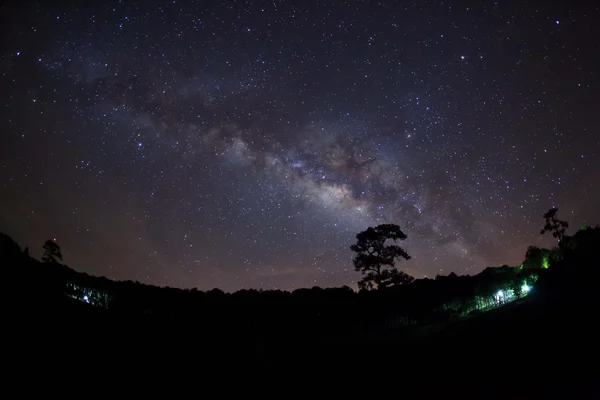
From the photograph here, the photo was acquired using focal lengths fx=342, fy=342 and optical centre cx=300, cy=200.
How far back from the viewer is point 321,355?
15.2 m

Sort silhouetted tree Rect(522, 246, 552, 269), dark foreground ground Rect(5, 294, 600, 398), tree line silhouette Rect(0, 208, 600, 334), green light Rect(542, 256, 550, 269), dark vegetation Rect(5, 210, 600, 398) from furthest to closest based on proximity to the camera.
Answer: silhouetted tree Rect(522, 246, 552, 269) < green light Rect(542, 256, 550, 269) < tree line silhouette Rect(0, 208, 600, 334) < dark vegetation Rect(5, 210, 600, 398) < dark foreground ground Rect(5, 294, 600, 398)

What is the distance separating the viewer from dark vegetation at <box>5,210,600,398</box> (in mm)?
11469

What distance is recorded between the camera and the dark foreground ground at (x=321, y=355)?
33.6 ft

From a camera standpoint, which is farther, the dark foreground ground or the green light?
the green light

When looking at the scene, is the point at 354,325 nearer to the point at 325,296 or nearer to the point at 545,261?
the point at 325,296

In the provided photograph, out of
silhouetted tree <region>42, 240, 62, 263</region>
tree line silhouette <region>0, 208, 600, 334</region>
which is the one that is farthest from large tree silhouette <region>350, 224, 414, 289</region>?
silhouetted tree <region>42, 240, 62, 263</region>

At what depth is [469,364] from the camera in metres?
12.9

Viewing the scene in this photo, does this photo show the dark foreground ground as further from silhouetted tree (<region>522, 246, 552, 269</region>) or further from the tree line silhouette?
silhouetted tree (<region>522, 246, 552, 269</region>)

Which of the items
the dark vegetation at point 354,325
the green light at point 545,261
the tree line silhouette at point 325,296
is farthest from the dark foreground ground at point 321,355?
the green light at point 545,261

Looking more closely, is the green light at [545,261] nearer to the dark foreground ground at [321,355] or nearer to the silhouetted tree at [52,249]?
the dark foreground ground at [321,355]

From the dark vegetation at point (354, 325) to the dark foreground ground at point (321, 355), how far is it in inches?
2.5

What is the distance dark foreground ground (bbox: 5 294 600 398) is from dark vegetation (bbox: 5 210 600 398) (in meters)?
0.06

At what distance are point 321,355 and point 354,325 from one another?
525cm

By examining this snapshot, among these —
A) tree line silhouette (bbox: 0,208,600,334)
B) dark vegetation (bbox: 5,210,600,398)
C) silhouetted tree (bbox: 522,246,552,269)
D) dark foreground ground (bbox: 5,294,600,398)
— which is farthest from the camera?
silhouetted tree (bbox: 522,246,552,269)
